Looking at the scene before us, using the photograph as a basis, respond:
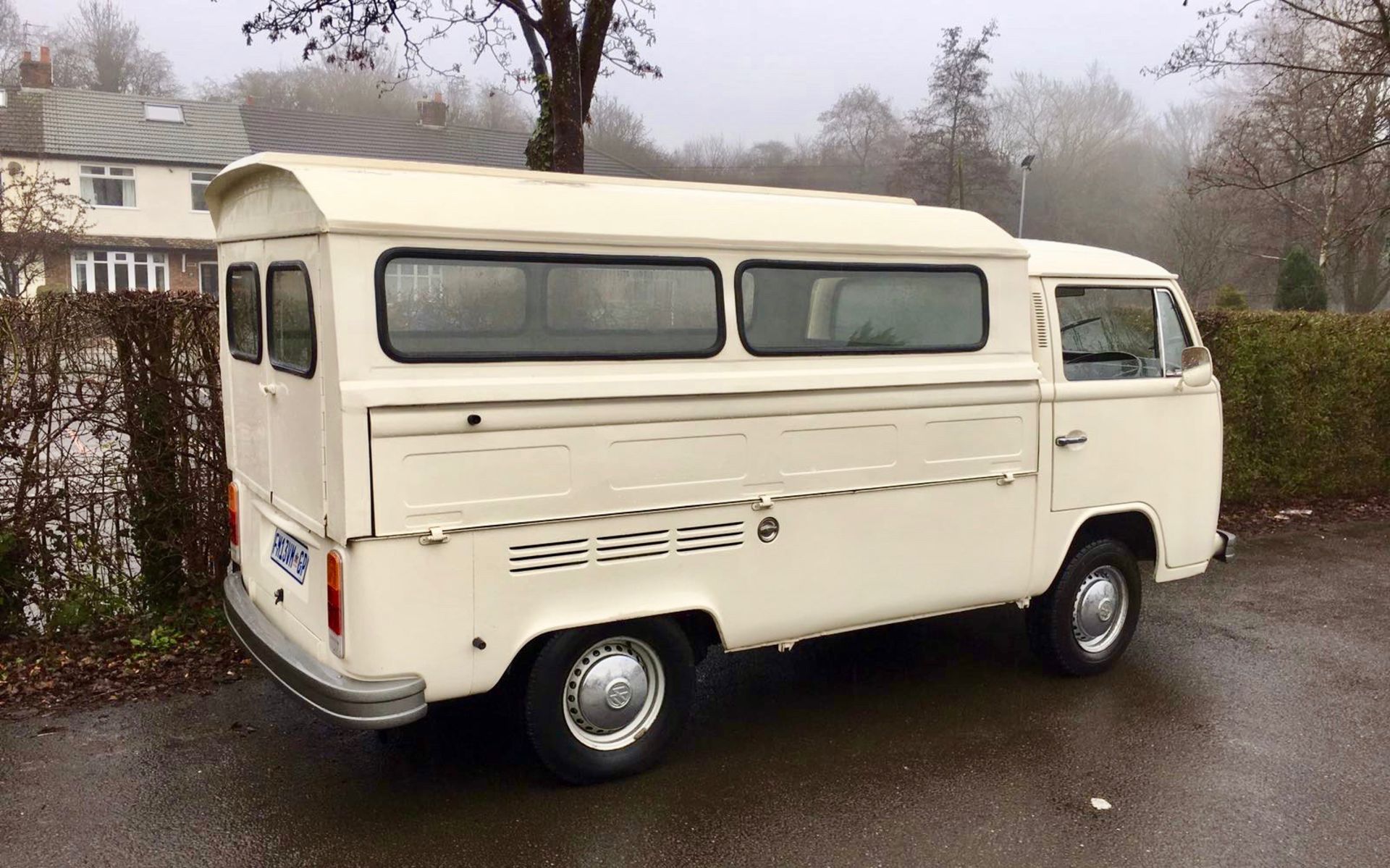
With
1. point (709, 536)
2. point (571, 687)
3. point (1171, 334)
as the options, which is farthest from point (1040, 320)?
point (571, 687)

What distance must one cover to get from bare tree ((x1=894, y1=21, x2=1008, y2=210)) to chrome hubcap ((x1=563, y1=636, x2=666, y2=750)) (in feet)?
89.6

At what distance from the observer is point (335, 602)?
12.1 feet

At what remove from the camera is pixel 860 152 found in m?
29.5

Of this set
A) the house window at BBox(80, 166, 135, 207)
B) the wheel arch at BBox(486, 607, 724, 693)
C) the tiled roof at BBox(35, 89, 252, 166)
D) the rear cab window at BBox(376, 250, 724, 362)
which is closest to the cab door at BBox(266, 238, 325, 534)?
the rear cab window at BBox(376, 250, 724, 362)

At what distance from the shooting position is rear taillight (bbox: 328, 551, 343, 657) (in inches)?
143

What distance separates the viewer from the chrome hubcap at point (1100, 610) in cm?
550

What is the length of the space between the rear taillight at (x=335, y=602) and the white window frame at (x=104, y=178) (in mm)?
37124

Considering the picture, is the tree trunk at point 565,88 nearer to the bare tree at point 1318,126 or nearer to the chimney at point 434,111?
the bare tree at point 1318,126

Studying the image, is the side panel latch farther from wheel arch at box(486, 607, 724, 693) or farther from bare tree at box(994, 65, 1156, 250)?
bare tree at box(994, 65, 1156, 250)

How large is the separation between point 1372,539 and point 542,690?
8238 mm

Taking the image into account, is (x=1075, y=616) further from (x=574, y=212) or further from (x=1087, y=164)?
(x=1087, y=164)

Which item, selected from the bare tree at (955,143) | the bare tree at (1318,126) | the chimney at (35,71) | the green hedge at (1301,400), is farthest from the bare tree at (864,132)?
the chimney at (35,71)

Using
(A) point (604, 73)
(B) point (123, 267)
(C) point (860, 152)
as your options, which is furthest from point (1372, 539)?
(B) point (123, 267)

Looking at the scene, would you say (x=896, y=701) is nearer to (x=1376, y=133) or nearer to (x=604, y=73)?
(x=604, y=73)
